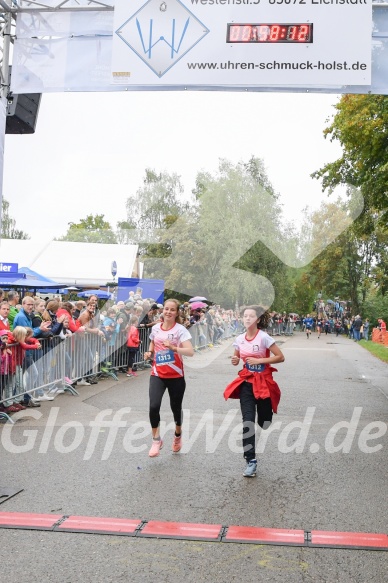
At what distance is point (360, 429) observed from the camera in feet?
29.7

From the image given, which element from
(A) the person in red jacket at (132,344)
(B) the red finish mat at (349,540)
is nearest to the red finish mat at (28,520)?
(B) the red finish mat at (349,540)

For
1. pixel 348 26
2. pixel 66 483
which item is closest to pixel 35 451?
pixel 66 483

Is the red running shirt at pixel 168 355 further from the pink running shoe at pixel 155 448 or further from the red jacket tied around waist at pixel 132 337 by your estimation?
the red jacket tied around waist at pixel 132 337

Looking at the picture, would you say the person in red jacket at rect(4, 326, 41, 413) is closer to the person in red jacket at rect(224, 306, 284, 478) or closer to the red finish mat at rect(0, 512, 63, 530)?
the person in red jacket at rect(224, 306, 284, 478)

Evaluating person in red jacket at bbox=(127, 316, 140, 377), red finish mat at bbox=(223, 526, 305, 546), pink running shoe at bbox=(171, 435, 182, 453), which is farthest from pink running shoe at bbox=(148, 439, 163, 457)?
person in red jacket at bbox=(127, 316, 140, 377)

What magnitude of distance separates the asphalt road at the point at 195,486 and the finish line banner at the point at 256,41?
3.98 metres

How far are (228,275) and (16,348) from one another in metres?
43.9

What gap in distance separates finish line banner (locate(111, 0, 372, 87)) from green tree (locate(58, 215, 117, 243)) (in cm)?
7010

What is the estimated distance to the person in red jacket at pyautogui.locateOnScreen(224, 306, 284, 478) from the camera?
6609 mm

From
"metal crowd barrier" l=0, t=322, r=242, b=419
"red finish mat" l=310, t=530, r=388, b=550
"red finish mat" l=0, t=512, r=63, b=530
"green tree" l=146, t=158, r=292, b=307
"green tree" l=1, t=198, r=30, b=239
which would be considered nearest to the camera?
"red finish mat" l=310, t=530, r=388, b=550

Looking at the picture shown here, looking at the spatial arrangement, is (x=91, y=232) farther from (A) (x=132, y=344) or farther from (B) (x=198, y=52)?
(B) (x=198, y=52)

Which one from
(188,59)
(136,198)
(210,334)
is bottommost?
(210,334)

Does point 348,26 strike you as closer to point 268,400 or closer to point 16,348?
point 268,400

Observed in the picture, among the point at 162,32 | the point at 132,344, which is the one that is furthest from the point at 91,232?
the point at 162,32
